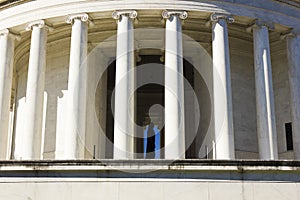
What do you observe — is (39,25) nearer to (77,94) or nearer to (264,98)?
(77,94)

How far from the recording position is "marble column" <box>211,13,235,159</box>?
138 feet

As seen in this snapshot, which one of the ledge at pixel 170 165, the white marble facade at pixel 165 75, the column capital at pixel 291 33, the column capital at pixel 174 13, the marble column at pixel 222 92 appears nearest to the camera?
the ledge at pixel 170 165

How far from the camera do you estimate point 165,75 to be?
144ft

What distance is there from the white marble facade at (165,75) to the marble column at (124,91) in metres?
0.09

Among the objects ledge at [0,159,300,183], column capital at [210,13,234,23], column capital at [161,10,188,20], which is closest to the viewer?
ledge at [0,159,300,183]

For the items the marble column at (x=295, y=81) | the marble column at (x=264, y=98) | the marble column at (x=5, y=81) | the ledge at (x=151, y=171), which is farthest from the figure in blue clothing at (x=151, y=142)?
the ledge at (x=151, y=171)

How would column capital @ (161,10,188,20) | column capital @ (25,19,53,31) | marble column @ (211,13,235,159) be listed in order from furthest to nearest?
column capital @ (25,19,53,31) < column capital @ (161,10,188,20) < marble column @ (211,13,235,159)

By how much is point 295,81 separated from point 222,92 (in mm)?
8619

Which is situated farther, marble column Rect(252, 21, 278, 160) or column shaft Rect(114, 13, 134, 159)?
marble column Rect(252, 21, 278, 160)

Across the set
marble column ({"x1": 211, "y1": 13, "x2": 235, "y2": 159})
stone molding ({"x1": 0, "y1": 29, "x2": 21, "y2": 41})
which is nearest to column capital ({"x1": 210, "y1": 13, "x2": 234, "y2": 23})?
Answer: marble column ({"x1": 211, "y1": 13, "x2": 235, "y2": 159})

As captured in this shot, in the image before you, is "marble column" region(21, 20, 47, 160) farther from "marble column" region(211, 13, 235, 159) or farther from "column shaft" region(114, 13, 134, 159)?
"marble column" region(211, 13, 235, 159)

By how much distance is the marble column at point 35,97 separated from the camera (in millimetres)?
43500

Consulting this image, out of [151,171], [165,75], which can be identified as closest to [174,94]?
[165,75]

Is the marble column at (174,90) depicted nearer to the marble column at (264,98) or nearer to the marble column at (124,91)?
the marble column at (124,91)
